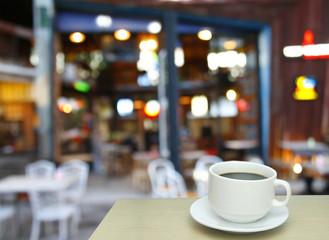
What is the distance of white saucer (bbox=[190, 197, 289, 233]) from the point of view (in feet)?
1.64

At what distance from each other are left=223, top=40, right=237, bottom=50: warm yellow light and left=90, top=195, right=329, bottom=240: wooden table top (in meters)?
5.94

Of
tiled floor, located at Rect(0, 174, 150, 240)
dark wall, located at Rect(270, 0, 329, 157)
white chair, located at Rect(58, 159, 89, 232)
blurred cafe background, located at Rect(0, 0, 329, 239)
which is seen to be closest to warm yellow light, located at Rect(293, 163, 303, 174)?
blurred cafe background, located at Rect(0, 0, 329, 239)

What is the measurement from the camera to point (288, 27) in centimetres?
536

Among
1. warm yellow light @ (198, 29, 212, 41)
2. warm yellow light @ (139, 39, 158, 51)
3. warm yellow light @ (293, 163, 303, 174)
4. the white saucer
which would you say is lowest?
warm yellow light @ (293, 163, 303, 174)

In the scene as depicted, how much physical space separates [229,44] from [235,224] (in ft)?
20.3

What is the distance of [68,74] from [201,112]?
5.37 m

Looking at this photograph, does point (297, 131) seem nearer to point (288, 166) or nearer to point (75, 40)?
point (288, 166)

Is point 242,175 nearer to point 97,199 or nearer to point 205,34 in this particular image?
point 97,199

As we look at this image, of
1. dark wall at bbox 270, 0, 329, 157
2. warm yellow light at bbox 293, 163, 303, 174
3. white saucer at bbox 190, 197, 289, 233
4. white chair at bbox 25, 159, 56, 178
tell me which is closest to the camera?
white saucer at bbox 190, 197, 289, 233

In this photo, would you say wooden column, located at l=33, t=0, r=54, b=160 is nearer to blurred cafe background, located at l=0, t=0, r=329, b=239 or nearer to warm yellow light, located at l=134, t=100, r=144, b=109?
blurred cafe background, located at l=0, t=0, r=329, b=239

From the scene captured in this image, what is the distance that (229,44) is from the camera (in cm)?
622

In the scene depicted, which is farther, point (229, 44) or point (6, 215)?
point (229, 44)

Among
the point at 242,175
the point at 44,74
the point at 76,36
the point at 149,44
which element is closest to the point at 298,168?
the point at 149,44

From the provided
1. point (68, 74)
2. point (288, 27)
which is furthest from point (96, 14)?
point (68, 74)
